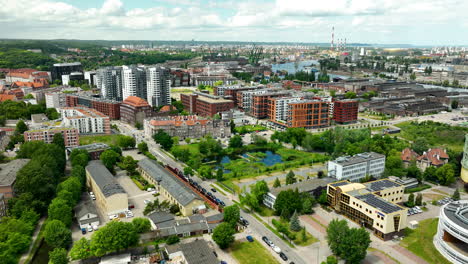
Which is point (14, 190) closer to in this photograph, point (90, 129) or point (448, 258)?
point (90, 129)

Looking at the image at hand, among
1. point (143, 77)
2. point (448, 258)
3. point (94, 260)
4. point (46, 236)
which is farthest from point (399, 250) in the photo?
point (143, 77)

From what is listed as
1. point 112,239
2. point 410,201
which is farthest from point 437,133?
point 112,239

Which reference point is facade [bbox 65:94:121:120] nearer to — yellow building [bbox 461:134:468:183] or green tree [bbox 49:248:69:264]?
green tree [bbox 49:248:69:264]

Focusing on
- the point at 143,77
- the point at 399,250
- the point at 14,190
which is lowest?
the point at 399,250

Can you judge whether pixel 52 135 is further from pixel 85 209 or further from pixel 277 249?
pixel 277 249

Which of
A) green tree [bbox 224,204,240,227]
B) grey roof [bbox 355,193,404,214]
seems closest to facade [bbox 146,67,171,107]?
green tree [bbox 224,204,240,227]

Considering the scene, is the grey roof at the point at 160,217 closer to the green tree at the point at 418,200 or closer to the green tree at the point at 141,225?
the green tree at the point at 141,225
